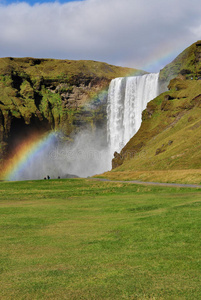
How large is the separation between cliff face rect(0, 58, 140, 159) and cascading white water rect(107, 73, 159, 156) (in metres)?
6.52

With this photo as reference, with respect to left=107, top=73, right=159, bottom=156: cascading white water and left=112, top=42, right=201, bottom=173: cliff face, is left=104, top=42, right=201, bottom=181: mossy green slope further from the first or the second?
left=107, top=73, right=159, bottom=156: cascading white water

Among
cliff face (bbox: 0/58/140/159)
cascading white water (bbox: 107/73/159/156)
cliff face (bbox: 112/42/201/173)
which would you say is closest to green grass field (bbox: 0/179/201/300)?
cliff face (bbox: 112/42/201/173)

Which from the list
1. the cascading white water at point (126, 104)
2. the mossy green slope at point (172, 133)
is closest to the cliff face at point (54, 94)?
the cascading white water at point (126, 104)

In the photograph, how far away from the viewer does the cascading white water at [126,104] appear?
372 ft

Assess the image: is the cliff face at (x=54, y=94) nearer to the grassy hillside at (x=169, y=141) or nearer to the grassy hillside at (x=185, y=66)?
the grassy hillside at (x=185, y=66)

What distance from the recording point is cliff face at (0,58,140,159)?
128625mm

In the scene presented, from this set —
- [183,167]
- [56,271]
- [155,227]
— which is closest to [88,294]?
[56,271]

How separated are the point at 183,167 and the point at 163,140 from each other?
2032 cm

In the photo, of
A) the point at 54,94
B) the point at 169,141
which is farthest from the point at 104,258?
the point at 54,94

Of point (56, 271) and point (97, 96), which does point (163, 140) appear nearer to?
point (97, 96)

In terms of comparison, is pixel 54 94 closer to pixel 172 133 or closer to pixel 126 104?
pixel 126 104

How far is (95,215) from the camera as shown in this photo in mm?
21375

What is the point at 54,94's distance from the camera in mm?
141000

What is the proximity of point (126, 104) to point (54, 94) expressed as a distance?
115 ft
